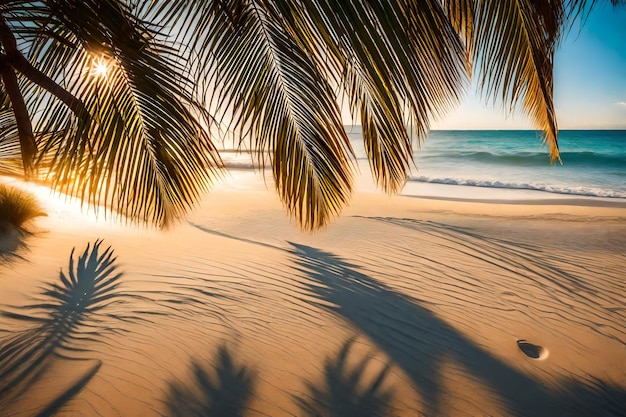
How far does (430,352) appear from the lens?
126 inches

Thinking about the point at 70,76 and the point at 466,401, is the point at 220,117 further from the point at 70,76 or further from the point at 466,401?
the point at 466,401

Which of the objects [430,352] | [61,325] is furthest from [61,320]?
[430,352]

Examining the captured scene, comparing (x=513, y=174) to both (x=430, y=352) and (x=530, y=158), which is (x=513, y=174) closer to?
(x=530, y=158)

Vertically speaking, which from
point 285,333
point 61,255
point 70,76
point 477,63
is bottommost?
point 285,333

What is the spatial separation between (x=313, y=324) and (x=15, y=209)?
186 inches

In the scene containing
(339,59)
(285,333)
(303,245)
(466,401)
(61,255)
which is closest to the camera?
(339,59)

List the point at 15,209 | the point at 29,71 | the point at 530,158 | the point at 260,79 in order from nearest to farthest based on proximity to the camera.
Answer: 1. the point at 29,71
2. the point at 260,79
3. the point at 15,209
4. the point at 530,158

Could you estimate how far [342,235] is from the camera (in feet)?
20.1

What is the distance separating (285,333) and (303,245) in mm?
2347

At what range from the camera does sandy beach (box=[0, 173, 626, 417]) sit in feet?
8.80

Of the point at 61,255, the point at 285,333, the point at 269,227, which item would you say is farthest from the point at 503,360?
the point at 61,255

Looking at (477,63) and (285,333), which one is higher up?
(477,63)

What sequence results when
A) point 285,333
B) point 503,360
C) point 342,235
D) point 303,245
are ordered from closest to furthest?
1. point 503,360
2. point 285,333
3. point 303,245
4. point 342,235

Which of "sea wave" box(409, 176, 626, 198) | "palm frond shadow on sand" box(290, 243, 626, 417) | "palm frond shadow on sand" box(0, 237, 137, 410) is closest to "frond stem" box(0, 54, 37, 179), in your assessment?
"palm frond shadow on sand" box(0, 237, 137, 410)
